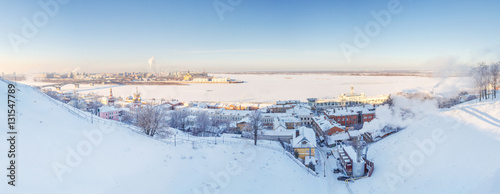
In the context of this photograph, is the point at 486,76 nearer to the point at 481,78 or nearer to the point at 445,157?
the point at 481,78

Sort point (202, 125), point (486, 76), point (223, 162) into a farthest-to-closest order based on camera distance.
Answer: point (202, 125)
point (486, 76)
point (223, 162)

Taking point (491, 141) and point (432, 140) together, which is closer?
point (491, 141)

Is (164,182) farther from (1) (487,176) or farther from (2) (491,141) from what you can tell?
(2) (491,141)

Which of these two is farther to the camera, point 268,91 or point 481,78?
point 268,91

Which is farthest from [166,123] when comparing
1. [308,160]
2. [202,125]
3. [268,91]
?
[268,91]

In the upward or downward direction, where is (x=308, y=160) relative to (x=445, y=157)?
downward

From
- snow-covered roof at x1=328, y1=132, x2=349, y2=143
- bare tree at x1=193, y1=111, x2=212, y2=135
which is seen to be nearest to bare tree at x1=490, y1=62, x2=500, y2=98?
snow-covered roof at x1=328, y1=132, x2=349, y2=143

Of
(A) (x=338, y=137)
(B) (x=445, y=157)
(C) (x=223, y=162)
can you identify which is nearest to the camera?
(C) (x=223, y=162)

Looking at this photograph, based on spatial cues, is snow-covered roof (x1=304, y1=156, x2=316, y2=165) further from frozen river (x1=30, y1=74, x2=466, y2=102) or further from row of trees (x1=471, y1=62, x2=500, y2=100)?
frozen river (x1=30, y1=74, x2=466, y2=102)

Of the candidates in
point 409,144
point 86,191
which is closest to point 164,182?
point 86,191
